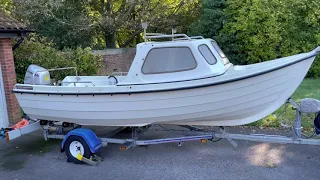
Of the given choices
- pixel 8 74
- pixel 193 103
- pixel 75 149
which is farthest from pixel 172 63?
pixel 8 74

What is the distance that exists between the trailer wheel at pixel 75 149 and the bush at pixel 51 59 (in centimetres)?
500

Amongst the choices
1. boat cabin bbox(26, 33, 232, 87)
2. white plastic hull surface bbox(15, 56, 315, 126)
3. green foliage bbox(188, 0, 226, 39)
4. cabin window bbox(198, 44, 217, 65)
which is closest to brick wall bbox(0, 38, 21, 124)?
white plastic hull surface bbox(15, 56, 315, 126)

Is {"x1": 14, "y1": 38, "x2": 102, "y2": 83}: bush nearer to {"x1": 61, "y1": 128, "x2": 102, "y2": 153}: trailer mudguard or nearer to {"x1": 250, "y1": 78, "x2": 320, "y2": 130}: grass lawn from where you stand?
{"x1": 61, "y1": 128, "x2": 102, "y2": 153}: trailer mudguard

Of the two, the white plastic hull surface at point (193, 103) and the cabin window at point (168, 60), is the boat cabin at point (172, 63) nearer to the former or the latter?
the cabin window at point (168, 60)

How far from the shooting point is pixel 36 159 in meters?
5.79

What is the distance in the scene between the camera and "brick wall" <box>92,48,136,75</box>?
1259cm

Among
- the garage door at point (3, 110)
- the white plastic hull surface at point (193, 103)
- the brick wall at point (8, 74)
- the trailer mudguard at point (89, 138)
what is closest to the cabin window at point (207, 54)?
the white plastic hull surface at point (193, 103)

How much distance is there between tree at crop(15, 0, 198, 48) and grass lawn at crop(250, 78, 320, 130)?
6.46 m

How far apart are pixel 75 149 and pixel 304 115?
5.21 meters

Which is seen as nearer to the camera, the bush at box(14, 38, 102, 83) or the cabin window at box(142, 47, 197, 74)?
the cabin window at box(142, 47, 197, 74)

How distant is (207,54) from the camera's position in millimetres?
5266

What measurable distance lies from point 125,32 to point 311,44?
27.7ft

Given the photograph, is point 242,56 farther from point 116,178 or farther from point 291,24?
point 116,178

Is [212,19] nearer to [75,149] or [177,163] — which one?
[177,163]
